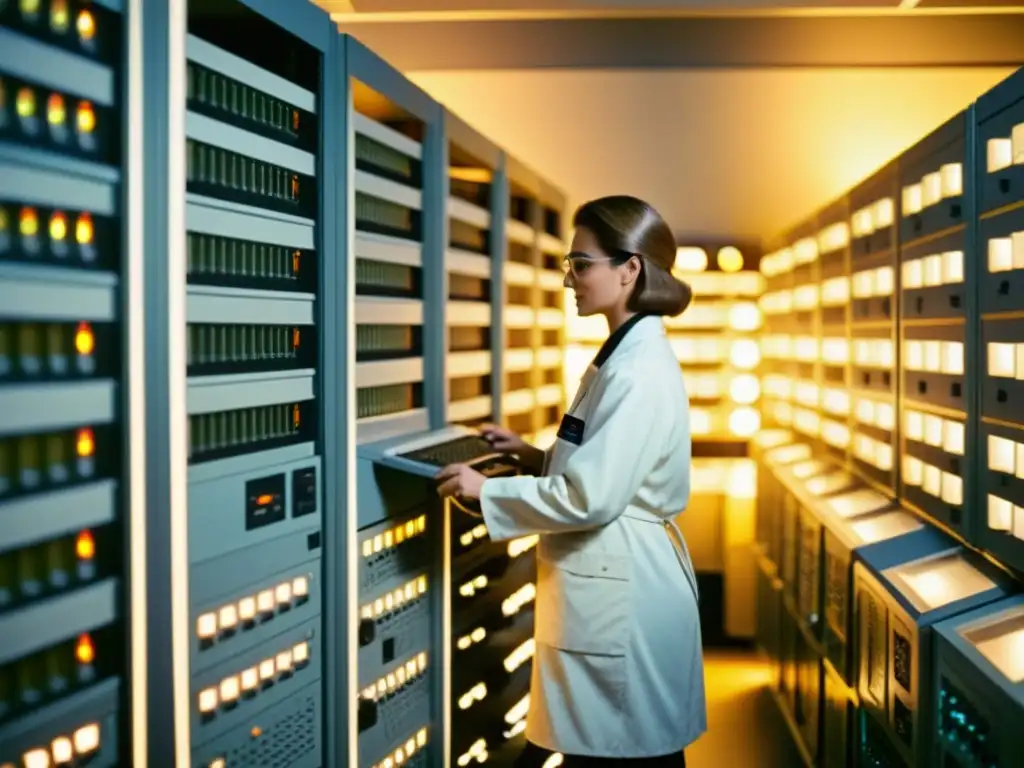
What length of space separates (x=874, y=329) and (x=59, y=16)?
2496mm

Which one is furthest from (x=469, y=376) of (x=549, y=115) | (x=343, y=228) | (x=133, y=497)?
(x=549, y=115)

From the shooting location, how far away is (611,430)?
2152mm

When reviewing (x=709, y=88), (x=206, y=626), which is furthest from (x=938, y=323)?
(x=709, y=88)

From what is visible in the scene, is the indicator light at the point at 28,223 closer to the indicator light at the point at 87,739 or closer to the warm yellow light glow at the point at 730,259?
the indicator light at the point at 87,739

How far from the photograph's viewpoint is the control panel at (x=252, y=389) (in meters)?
1.83

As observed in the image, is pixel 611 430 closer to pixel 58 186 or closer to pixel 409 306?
pixel 409 306

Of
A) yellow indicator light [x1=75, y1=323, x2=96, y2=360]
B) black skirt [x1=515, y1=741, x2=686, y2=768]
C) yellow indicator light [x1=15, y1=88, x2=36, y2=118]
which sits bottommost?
black skirt [x1=515, y1=741, x2=686, y2=768]

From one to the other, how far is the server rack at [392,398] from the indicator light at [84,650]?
28.2 inches

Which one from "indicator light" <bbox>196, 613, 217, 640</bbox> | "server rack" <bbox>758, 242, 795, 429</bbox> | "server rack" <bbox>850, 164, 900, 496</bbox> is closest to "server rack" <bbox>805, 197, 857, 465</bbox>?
"server rack" <bbox>850, 164, 900, 496</bbox>

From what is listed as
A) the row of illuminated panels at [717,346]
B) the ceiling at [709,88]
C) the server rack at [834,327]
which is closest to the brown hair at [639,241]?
the server rack at [834,327]

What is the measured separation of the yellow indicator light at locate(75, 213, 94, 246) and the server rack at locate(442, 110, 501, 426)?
4.54 feet

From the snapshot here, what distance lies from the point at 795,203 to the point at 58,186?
4.28 metres

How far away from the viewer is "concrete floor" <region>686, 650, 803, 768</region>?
3.90 metres

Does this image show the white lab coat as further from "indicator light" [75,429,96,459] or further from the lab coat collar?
"indicator light" [75,429,96,459]
